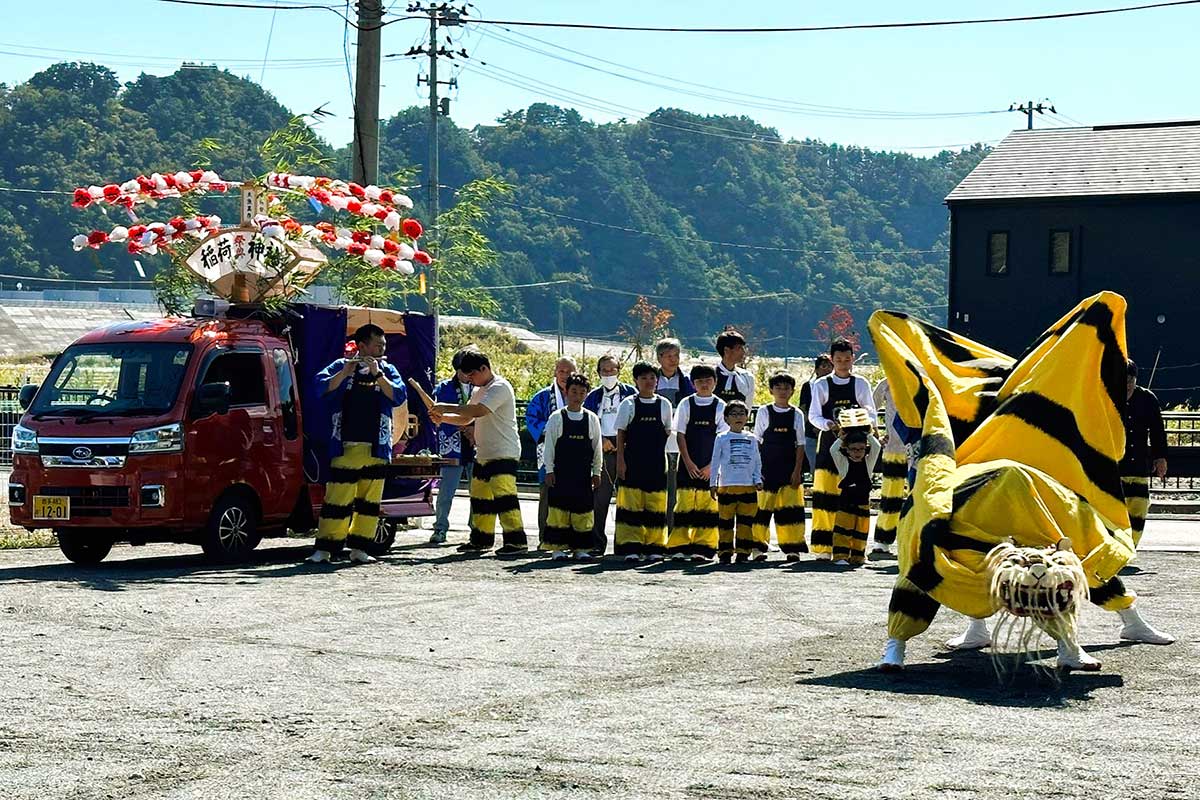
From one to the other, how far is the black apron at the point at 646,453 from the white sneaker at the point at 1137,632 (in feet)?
20.3

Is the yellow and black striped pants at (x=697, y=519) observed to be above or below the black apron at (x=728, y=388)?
below

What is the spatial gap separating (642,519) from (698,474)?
678mm

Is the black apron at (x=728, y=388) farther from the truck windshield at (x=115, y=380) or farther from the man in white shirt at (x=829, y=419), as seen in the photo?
the truck windshield at (x=115, y=380)

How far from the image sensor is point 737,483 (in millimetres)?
15945

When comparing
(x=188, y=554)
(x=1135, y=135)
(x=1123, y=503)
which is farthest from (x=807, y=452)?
(x=1135, y=135)

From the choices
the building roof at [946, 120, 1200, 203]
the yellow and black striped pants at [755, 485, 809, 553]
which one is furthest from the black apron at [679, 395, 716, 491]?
the building roof at [946, 120, 1200, 203]

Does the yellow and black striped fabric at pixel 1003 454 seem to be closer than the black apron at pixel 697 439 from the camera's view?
Yes

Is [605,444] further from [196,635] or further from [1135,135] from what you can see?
[1135,135]

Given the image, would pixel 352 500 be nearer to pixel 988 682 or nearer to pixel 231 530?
pixel 231 530

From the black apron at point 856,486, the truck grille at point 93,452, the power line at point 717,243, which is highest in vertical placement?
the power line at point 717,243

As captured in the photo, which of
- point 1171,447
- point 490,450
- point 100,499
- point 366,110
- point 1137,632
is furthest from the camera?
point 1171,447

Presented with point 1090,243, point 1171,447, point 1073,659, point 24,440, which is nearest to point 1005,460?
point 1073,659

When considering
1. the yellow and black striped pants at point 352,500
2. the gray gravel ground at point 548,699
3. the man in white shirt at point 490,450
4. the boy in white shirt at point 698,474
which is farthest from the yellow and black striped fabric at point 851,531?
the yellow and black striped pants at point 352,500

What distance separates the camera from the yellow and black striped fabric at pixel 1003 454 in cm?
894
